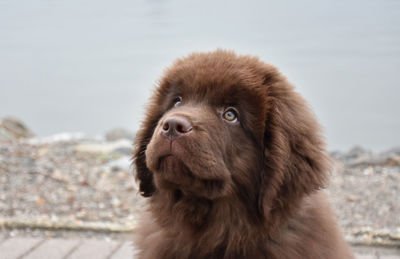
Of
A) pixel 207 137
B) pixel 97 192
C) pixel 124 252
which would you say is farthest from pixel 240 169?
pixel 97 192

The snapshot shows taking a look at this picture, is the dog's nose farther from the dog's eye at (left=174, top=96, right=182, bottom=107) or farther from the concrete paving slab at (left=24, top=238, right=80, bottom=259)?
the concrete paving slab at (left=24, top=238, right=80, bottom=259)

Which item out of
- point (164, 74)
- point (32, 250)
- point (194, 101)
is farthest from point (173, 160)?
point (32, 250)

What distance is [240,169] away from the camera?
8.50ft

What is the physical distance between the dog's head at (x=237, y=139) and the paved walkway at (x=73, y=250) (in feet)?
5.11

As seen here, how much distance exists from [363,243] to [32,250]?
246 centimetres

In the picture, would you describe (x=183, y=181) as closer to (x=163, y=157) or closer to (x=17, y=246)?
(x=163, y=157)

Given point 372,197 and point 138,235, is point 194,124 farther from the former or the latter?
point 372,197

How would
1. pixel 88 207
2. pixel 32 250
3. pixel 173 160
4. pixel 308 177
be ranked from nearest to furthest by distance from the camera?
pixel 173 160
pixel 308 177
pixel 32 250
pixel 88 207

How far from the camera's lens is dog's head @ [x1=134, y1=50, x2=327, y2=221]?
245 centimetres

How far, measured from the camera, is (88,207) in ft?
16.8

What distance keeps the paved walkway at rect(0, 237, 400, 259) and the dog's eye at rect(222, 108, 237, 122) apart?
5.79 feet

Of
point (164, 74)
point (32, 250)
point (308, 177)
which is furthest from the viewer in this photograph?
point (32, 250)

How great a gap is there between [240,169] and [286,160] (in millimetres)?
217

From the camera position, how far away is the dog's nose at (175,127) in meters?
2.40
